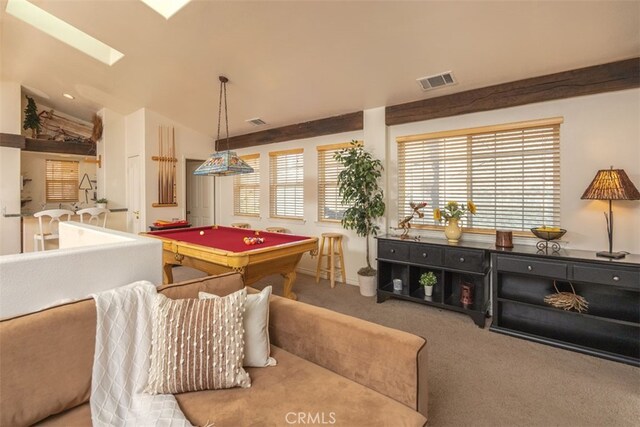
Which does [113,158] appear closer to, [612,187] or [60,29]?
[60,29]

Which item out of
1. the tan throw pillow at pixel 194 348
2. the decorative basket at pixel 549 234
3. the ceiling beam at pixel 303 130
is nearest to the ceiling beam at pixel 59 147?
the ceiling beam at pixel 303 130

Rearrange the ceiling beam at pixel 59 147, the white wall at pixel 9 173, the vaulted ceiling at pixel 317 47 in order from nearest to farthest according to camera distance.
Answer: the vaulted ceiling at pixel 317 47, the white wall at pixel 9 173, the ceiling beam at pixel 59 147

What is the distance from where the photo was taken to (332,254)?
4.38m

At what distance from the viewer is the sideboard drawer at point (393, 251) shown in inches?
137

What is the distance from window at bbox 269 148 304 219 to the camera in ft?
17.1

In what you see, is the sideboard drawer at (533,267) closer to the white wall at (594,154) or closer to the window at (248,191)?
the white wall at (594,154)

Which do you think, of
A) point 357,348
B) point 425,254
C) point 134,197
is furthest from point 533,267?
point 134,197

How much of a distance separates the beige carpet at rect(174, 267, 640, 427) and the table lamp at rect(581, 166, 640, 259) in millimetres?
973

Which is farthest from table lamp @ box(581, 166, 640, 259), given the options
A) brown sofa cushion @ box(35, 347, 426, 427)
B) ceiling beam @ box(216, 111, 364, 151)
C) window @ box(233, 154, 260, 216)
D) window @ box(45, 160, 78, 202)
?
window @ box(45, 160, 78, 202)

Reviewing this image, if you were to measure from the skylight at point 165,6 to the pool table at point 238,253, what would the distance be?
7.56ft

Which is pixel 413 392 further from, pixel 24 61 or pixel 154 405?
pixel 24 61

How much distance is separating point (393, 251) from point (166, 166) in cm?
468

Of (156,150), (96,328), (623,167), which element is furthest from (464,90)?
(156,150)

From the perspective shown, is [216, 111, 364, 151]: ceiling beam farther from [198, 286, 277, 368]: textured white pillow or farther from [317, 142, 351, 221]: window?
[198, 286, 277, 368]: textured white pillow
